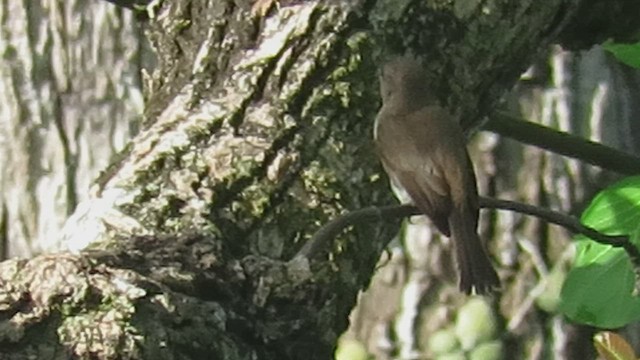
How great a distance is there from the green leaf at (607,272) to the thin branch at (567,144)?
15.4 inches

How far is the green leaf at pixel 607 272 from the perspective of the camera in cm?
218

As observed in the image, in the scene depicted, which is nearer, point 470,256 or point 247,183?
point 247,183

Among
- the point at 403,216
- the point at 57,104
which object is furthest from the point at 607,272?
the point at 57,104

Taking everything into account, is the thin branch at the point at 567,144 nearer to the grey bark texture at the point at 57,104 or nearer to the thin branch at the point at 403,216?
the thin branch at the point at 403,216

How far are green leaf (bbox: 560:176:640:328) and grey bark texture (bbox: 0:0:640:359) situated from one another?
0.69 feet

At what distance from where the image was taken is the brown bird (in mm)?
2156

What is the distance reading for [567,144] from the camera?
2.70 metres

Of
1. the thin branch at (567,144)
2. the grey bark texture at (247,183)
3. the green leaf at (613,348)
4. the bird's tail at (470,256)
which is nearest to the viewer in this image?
the grey bark texture at (247,183)

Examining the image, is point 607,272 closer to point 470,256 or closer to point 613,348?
point 470,256

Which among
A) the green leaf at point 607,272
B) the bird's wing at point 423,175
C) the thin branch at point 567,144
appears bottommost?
the green leaf at point 607,272

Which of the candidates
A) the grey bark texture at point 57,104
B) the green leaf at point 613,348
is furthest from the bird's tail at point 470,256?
the grey bark texture at point 57,104

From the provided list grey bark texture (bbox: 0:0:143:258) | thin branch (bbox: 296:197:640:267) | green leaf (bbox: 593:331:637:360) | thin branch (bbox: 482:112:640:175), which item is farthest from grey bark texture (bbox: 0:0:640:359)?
grey bark texture (bbox: 0:0:143:258)

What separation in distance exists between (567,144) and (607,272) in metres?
0.50

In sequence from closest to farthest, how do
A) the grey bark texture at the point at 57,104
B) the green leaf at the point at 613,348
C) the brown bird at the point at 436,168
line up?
the green leaf at the point at 613,348
the brown bird at the point at 436,168
the grey bark texture at the point at 57,104
